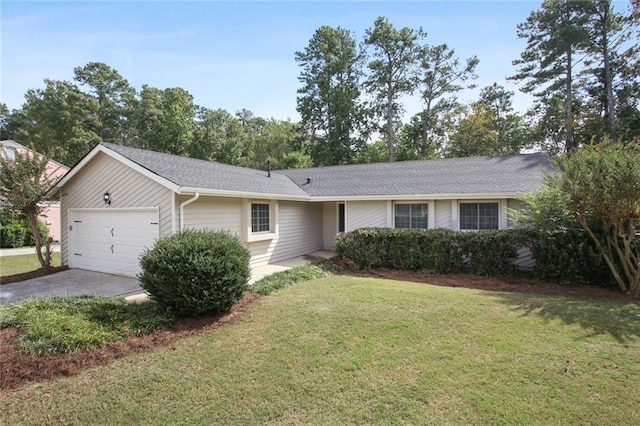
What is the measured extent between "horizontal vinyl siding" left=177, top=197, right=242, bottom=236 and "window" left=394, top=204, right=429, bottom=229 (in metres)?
6.07

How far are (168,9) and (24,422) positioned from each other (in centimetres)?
873

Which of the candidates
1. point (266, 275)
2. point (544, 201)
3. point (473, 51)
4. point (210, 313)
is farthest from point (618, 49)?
point (210, 313)

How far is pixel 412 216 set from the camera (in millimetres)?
12320

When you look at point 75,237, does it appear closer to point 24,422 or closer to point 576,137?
point 24,422

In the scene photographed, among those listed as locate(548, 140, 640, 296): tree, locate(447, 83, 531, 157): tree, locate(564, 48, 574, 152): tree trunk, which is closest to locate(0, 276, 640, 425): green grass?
locate(548, 140, 640, 296): tree

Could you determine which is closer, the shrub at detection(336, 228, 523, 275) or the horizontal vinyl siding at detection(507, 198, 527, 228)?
the shrub at detection(336, 228, 523, 275)

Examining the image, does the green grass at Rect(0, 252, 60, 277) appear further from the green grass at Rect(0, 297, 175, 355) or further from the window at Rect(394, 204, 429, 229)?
the window at Rect(394, 204, 429, 229)

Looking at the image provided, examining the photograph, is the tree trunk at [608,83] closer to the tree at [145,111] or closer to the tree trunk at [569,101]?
the tree trunk at [569,101]

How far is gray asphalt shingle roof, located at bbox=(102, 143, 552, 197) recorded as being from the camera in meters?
9.54

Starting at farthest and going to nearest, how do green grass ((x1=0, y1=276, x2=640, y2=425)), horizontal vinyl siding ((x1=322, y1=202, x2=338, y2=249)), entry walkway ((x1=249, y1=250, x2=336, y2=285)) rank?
horizontal vinyl siding ((x1=322, y1=202, x2=338, y2=249)), entry walkway ((x1=249, y1=250, x2=336, y2=285)), green grass ((x1=0, y1=276, x2=640, y2=425))

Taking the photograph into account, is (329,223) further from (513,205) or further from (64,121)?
(64,121)

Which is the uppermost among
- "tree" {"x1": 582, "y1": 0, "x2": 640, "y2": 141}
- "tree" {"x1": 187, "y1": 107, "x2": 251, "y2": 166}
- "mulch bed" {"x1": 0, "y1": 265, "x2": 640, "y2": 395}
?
"tree" {"x1": 582, "y1": 0, "x2": 640, "y2": 141}

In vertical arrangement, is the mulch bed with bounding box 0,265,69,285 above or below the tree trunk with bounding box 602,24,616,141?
below

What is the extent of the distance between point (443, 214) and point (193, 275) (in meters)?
9.20
